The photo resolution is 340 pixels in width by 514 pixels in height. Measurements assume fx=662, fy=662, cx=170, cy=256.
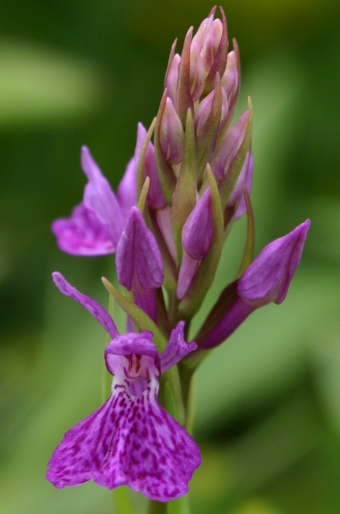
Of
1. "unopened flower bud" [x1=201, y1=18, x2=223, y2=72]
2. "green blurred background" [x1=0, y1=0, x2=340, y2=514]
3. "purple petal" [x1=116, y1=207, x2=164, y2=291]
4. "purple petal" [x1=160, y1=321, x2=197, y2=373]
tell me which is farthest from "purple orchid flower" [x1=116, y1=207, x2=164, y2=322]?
"green blurred background" [x1=0, y1=0, x2=340, y2=514]

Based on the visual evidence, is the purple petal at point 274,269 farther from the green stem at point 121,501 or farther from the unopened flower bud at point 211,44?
the green stem at point 121,501

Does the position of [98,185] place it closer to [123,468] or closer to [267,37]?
[123,468]

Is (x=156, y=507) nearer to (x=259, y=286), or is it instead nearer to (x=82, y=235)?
(x=259, y=286)

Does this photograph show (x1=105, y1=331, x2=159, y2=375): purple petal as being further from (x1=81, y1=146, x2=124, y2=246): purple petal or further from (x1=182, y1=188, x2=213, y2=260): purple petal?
(x1=81, y1=146, x2=124, y2=246): purple petal

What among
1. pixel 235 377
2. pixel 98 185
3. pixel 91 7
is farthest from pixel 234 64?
pixel 91 7

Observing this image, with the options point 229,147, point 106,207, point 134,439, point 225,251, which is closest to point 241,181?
point 229,147

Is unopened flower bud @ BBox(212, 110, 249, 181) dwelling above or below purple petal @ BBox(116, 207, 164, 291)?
above
